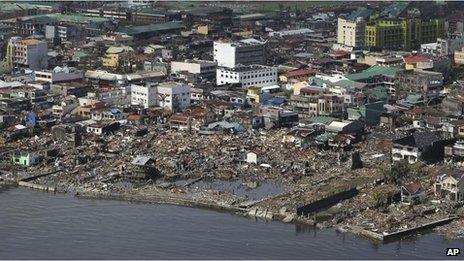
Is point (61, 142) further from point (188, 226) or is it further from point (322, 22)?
point (322, 22)

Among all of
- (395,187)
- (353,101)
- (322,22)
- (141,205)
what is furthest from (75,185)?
(322,22)

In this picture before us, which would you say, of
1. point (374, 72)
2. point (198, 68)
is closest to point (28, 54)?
point (198, 68)

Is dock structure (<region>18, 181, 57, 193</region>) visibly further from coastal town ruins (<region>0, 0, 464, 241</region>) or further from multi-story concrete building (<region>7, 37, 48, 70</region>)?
multi-story concrete building (<region>7, 37, 48, 70</region>)

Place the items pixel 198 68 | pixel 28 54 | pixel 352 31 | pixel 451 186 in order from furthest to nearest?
pixel 352 31, pixel 28 54, pixel 198 68, pixel 451 186

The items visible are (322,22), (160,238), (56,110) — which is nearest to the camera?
(160,238)

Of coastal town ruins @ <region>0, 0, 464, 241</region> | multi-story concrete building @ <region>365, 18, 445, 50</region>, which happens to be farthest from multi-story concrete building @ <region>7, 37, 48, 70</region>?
multi-story concrete building @ <region>365, 18, 445, 50</region>

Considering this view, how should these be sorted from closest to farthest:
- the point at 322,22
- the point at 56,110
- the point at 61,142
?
1. the point at 61,142
2. the point at 56,110
3. the point at 322,22

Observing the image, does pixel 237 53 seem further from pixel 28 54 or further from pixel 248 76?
pixel 28 54

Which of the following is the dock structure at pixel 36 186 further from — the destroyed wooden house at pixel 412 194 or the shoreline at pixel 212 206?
the destroyed wooden house at pixel 412 194
